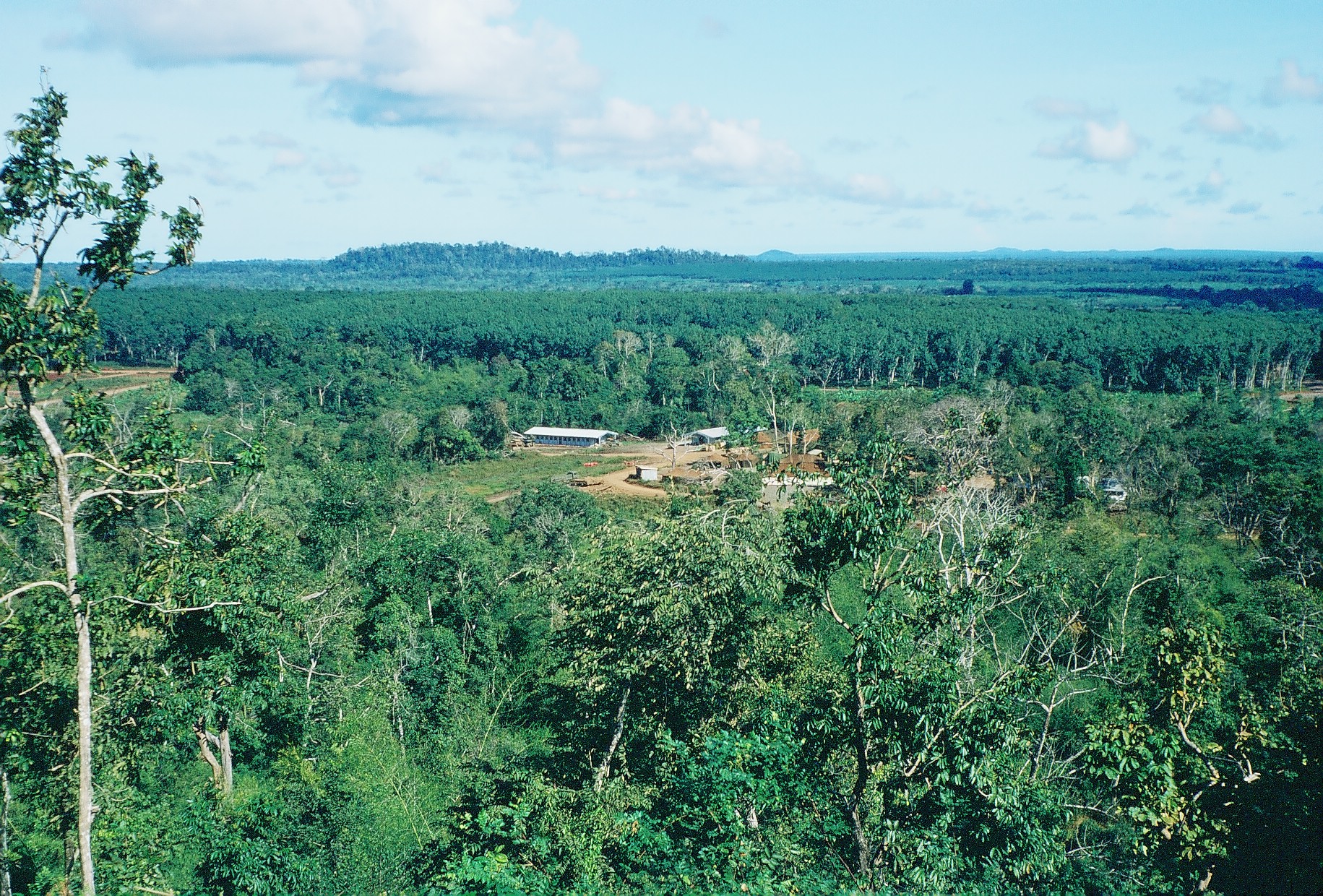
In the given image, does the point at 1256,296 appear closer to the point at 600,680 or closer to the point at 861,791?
the point at 600,680

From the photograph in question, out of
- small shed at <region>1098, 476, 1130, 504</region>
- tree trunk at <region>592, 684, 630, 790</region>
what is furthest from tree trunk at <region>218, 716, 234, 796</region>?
small shed at <region>1098, 476, 1130, 504</region>

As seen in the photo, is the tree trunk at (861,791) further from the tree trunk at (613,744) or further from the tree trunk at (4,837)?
the tree trunk at (4,837)

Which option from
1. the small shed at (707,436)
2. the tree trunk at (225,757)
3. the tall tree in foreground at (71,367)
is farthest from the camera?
the small shed at (707,436)

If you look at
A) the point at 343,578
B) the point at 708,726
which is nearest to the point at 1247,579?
the point at 708,726

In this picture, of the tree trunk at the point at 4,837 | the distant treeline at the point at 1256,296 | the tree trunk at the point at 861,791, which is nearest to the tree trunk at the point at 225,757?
the tree trunk at the point at 4,837

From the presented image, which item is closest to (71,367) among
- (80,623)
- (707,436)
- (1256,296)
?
(80,623)

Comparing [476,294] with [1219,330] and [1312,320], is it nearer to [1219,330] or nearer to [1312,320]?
[1219,330]

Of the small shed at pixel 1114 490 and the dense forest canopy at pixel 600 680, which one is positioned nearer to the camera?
the dense forest canopy at pixel 600 680
